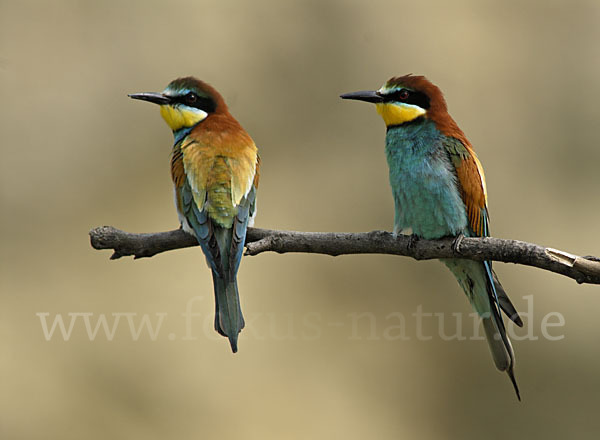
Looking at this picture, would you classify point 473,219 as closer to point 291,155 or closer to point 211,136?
point 211,136

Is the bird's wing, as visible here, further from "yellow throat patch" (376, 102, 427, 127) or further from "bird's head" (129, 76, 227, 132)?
"bird's head" (129, 76, 227, 132)

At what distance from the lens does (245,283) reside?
11.5ft

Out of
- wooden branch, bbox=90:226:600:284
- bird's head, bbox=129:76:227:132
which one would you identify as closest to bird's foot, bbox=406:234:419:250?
wooden branch, bbox=90:226:600:284

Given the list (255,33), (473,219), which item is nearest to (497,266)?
(255,33)

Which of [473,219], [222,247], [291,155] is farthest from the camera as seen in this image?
[291,155]

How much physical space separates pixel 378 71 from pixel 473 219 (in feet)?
7.51

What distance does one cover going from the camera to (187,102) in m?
1.66

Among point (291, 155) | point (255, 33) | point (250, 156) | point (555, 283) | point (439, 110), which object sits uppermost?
point (255, 33)

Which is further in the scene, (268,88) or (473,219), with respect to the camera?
(268,88)

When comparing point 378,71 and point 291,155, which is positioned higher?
point 378,71

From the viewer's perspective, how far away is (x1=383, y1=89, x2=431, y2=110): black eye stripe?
165 centimetres

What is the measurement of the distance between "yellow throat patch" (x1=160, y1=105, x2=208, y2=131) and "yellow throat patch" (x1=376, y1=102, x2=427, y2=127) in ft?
1.37

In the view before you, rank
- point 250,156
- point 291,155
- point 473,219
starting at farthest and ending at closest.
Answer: point 291,155 → point 473,219 → point 250,156

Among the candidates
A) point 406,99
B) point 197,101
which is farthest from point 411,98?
point 197,101
